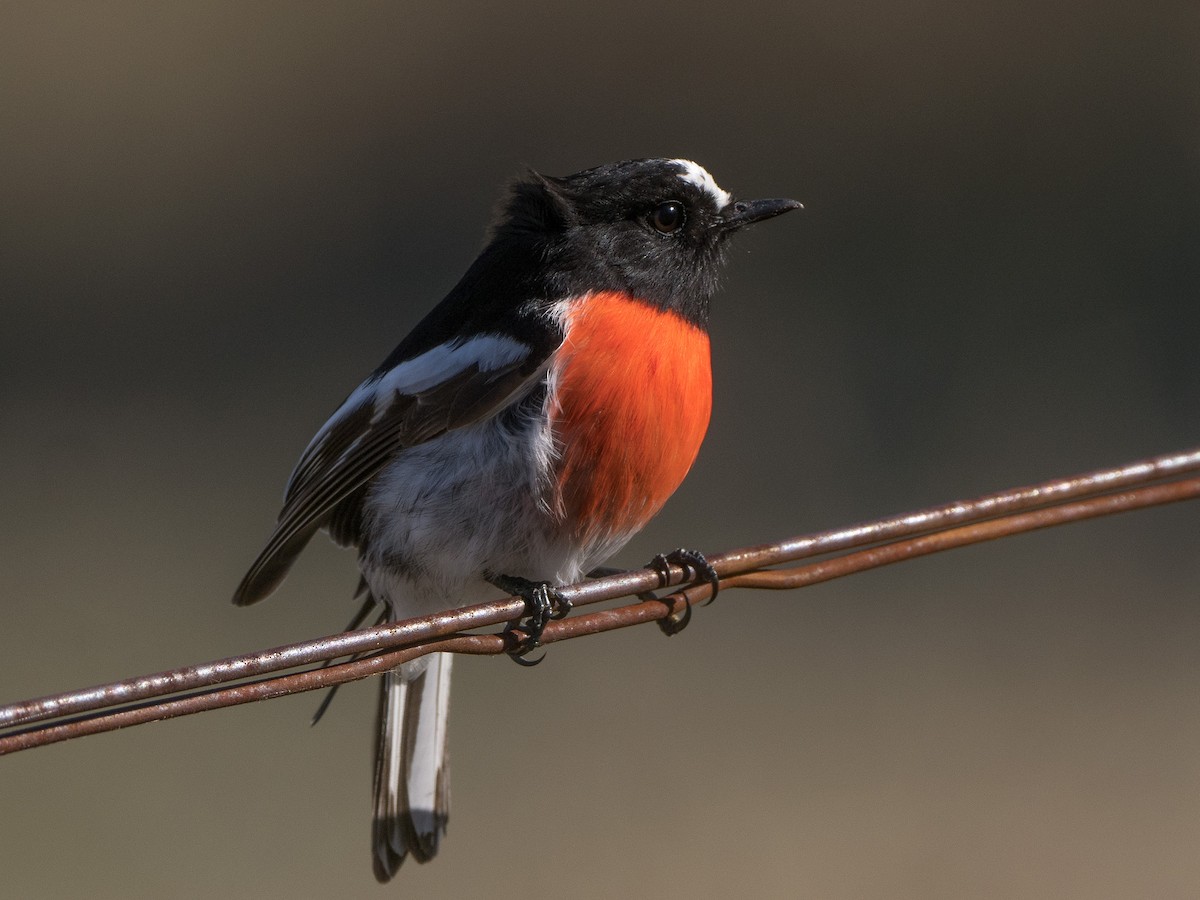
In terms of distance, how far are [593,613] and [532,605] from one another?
0.41 metres

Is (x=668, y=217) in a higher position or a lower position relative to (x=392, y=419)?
higher

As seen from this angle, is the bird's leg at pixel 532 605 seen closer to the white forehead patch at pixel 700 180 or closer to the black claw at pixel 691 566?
the black claw at pixel 691 566

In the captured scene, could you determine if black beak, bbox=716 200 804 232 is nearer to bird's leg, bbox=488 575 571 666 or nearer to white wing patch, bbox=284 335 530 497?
white wing patch, bbox=284 335 530 497

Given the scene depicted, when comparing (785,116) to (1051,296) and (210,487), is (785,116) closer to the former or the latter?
(1051,296)

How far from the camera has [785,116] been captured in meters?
8.66

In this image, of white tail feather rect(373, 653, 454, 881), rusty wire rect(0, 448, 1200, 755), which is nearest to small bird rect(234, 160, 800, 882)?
white tail feather rect(373, 653, 454, 881)

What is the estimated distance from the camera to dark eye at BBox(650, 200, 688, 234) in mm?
3363

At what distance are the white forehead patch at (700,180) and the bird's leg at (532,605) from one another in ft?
3.30

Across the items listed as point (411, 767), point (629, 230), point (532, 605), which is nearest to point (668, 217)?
point (629, 230)

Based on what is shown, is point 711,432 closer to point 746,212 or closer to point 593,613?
point 746,212

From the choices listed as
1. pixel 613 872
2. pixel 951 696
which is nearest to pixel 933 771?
pixel 951 696

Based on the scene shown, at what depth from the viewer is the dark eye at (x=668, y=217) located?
3.36 m

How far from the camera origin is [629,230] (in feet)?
10.9

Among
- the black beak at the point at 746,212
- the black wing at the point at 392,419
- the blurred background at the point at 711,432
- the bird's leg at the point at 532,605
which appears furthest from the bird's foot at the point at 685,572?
the blurred background at the point at 711,432
